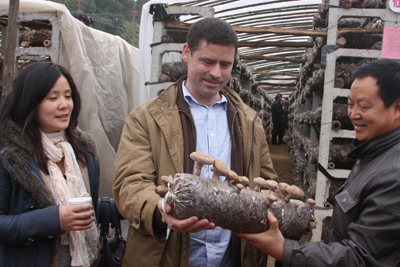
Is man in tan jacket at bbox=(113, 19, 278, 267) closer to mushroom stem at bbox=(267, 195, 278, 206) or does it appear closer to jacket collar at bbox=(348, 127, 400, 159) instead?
Answer: mushroom stem at bbox=(267, 195, 278, 206)

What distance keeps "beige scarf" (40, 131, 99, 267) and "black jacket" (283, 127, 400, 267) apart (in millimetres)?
1482

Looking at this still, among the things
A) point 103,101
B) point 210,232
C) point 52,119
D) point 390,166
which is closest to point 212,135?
point 210,232

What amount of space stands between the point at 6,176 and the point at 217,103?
1512 millimetres

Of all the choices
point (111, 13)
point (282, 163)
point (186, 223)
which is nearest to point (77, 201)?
point (186, 223)

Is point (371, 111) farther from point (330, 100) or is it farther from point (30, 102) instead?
point (330, 100)

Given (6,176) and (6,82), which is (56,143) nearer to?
(6,176)

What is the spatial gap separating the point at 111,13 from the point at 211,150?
1425 inches

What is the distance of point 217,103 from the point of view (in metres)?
2.13

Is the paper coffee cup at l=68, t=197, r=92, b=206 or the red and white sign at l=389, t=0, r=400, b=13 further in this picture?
the red and white sign at l=389, t=0, r=400, b=13

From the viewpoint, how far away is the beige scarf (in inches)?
79.5

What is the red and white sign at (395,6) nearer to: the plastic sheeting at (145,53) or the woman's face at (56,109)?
the plastic sheeting at (145,53)

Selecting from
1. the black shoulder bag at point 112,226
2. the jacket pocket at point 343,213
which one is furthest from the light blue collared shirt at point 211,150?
the black shoulder bag at point 112,226

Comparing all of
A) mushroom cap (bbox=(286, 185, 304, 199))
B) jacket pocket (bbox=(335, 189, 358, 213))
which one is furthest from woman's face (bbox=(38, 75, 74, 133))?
jacket pocket (bbox=(335, 189, 358, 213))

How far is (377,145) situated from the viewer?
1.58 m
